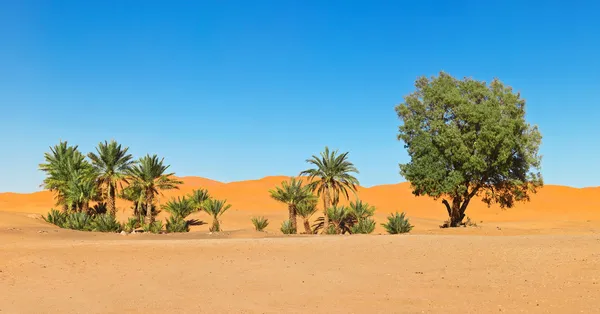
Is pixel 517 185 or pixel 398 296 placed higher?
pixel 517 185

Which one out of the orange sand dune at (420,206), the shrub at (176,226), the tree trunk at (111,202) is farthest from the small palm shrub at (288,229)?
the tree trunk at (111,202)

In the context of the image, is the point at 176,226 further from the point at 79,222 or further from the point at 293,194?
the point at 293,194

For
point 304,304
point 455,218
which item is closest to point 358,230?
point 455,218

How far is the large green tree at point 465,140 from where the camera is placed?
118 ft

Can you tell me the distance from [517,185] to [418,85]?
33.9 feet

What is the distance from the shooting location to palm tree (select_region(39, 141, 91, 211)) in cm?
4512

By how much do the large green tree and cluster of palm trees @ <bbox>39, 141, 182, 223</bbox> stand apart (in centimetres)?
1909

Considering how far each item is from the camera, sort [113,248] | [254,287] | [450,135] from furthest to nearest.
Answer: [450,135], [113,248], [254,287]

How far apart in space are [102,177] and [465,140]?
2834cm

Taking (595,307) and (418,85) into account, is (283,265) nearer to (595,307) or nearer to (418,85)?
(595,307)

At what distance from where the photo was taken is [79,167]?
4562 centimetres

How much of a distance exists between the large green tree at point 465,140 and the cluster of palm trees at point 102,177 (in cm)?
1909

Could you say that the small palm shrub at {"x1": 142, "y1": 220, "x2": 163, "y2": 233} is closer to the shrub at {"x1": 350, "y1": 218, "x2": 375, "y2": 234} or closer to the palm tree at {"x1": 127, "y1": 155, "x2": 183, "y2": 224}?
the palm tree at {"x1": 127, "y1": 155, "x2": 183, "y2": 224}

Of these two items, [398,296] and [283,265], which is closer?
[398,296]
